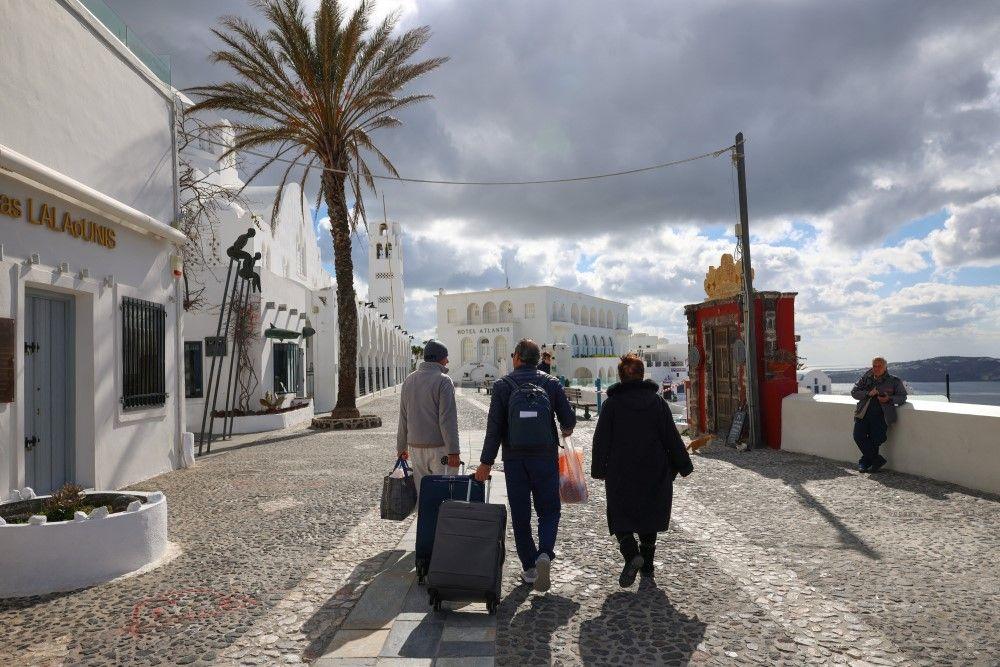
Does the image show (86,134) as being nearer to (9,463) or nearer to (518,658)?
(9,463)

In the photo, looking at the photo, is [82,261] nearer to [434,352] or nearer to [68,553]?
[68,553]

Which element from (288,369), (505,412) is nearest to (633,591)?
(505,412)

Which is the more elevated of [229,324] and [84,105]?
[84,105]

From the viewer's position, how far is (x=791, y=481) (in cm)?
825

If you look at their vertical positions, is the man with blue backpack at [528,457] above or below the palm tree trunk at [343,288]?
below

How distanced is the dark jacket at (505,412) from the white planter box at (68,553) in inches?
99.1

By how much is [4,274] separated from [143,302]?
106 inches

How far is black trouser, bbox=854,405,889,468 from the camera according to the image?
28.1 ft

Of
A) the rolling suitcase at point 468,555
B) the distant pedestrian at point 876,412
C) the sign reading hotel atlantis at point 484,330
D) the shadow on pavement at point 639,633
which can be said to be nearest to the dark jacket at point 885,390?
the distant pedestrian at point 876,412

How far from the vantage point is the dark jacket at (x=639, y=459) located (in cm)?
438

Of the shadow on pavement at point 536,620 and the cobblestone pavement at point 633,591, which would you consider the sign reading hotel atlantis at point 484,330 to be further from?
the shadow on pavement at point 536,620

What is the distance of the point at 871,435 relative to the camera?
862 centimetres

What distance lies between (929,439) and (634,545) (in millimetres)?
5397

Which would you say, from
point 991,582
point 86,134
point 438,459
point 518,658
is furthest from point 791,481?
point 86,134
